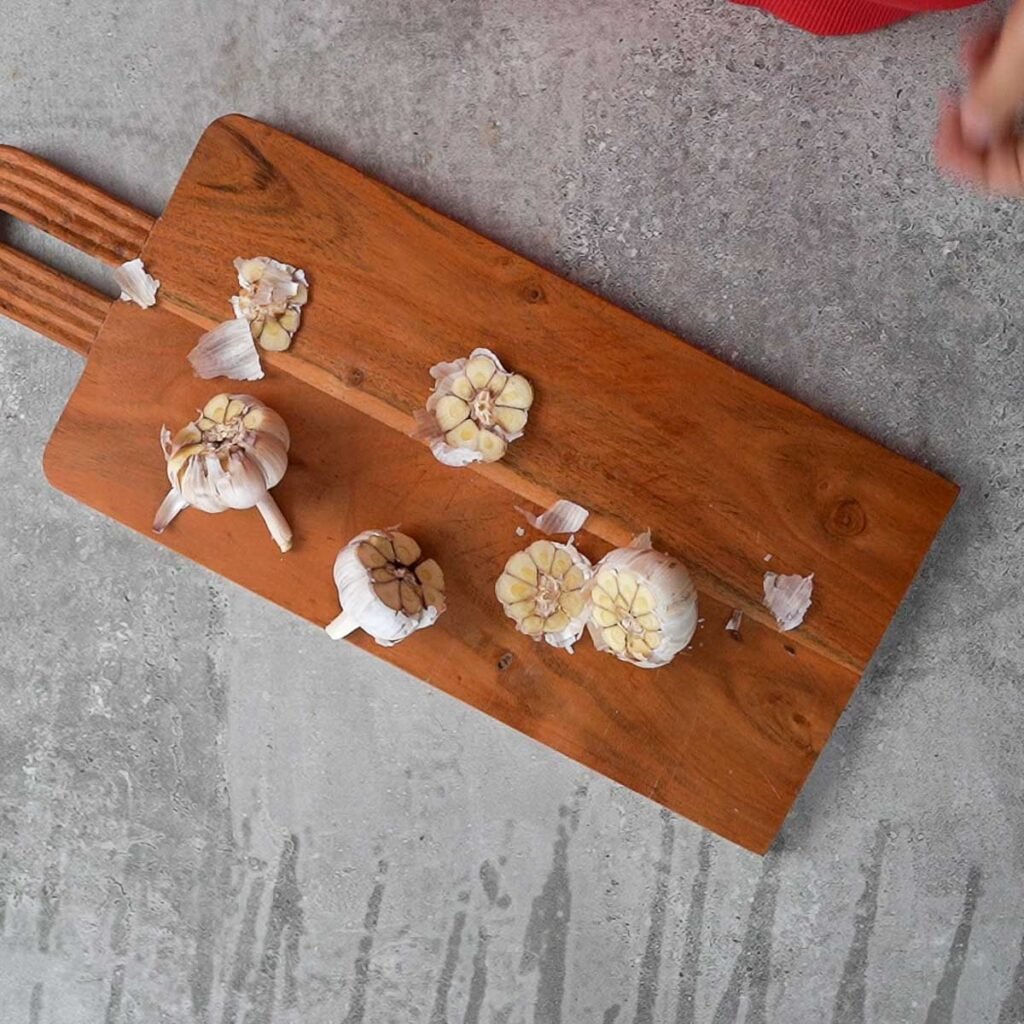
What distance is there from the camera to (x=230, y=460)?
0.95 m

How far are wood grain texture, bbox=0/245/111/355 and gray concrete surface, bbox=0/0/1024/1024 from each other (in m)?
0.05

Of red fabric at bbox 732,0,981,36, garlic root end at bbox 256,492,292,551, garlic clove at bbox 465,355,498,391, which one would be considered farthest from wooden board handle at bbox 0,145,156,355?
red fabric at bbox 732,0,981,36

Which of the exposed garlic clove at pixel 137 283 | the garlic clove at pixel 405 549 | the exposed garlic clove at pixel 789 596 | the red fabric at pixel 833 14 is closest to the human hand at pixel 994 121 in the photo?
the red fabric at pixel 833 14

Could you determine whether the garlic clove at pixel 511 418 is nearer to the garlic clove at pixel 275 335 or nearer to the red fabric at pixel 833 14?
the garlic clove at pixel 275 335

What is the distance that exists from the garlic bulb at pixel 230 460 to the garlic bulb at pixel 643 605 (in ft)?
0.97

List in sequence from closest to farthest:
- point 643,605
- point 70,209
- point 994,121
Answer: point 994,121
point 643,605
point 70,209

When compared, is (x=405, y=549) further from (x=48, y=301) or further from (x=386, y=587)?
(x=48, y=301)

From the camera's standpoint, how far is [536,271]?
101cm

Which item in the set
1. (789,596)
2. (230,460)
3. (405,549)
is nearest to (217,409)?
(230,460)

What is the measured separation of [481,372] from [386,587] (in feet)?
0.70

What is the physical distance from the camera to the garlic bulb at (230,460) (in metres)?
0.95

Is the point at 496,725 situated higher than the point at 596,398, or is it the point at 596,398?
the point at 596,398

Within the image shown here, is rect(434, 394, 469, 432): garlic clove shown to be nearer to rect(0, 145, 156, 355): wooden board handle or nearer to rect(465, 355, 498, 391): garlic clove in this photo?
rect(465, 355, 498, 391): garlic clove

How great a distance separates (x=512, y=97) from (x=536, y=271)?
19cm
